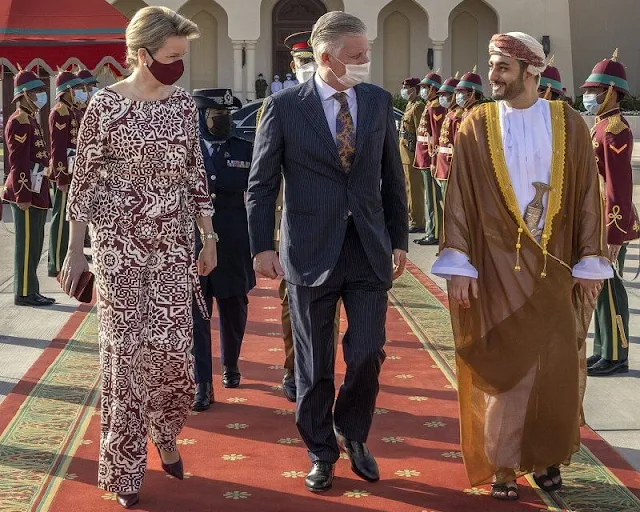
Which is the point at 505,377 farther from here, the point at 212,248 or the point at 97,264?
the point at 97,264

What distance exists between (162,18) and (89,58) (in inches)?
187

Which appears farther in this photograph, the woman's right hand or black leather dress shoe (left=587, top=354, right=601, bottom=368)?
black leather dress shoe (left=587, top=354, right=601, bottom=368)

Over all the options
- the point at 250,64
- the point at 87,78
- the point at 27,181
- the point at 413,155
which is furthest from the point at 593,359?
the point at 250,64

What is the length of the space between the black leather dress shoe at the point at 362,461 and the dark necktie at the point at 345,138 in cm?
118

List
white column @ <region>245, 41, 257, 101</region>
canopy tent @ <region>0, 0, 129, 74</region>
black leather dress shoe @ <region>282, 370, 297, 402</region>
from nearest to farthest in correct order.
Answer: black leather dress shoe @ <region>282, 370, 297, 402</region>, canopy tent @ <region>0, 0, 129, 74</region>, white column @ <region>245, 41, 257, 101</region>

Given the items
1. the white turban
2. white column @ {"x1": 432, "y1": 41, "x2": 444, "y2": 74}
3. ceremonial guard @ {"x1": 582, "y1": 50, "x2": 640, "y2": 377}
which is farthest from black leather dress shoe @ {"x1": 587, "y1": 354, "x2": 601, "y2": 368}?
white column @ {"x1": 432, "y1": 41, "x2": 444, "y2": 74}

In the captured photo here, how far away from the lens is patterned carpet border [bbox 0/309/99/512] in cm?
500

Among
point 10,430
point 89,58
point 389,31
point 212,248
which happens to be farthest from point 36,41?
point 389,31

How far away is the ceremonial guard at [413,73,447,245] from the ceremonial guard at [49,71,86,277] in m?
4.26

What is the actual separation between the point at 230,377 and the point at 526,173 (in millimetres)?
2534

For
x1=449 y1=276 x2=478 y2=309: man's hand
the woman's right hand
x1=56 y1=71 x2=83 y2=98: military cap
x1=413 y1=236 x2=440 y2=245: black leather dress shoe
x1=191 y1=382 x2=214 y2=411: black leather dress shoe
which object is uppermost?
x1=56 y1=71 x2=83 y2=98: military cap

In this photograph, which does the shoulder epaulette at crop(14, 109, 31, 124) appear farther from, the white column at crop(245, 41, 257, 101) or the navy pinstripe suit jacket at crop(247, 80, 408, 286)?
the white column at crop(245, 41, 257, 101)

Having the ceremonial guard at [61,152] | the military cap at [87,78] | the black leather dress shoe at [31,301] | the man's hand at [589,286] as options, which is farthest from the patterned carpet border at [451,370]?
the military cap at [87,78]

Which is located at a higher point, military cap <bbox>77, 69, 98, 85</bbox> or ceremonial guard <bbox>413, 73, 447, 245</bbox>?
military cap <bbox>77, 69, 98, 85</bbox>
